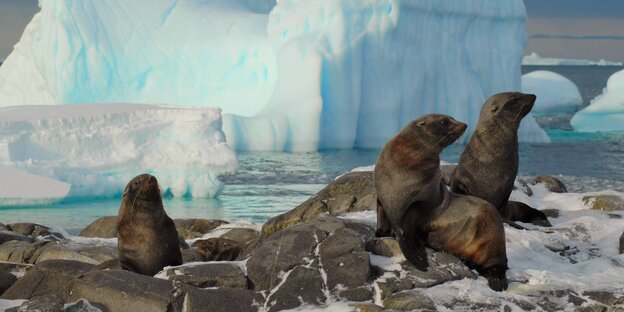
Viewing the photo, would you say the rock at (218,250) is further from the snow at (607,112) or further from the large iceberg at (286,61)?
the snow at (607,112)

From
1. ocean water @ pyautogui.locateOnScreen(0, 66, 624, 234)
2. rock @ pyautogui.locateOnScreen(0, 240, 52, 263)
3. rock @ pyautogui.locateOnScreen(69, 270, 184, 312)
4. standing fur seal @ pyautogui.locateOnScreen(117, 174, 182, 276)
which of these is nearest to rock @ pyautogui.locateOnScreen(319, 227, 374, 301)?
rock @ pyautogui.locateOnScreen(69, 270, 184, 312)

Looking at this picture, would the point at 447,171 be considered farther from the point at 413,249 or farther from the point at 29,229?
the point at 29,229

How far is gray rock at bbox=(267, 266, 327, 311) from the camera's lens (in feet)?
14.9

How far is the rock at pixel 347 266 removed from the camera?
4.59m

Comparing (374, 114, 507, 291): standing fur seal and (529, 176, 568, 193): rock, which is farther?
(529, 176, 568, 193): rock

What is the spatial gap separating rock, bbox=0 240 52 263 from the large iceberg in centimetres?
1230

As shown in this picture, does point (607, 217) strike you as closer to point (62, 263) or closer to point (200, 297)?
point (200, 297)

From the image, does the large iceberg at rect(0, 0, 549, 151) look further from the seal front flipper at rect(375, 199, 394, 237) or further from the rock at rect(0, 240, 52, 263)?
the seal front flipper at rect(375, 199, 394, 237)

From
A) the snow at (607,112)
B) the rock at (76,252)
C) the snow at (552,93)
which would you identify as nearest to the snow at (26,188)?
the rock at (76,252)

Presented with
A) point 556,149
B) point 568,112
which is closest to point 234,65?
point 556,149

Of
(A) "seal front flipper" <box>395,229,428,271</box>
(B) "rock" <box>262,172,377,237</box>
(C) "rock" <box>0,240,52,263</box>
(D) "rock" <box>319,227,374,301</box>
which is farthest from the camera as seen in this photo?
(B) "rock" <box>262,172,377,237</box>

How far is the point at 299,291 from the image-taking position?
4.61 metres

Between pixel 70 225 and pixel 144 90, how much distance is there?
931cm

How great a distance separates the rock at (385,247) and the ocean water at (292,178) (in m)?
7.69
